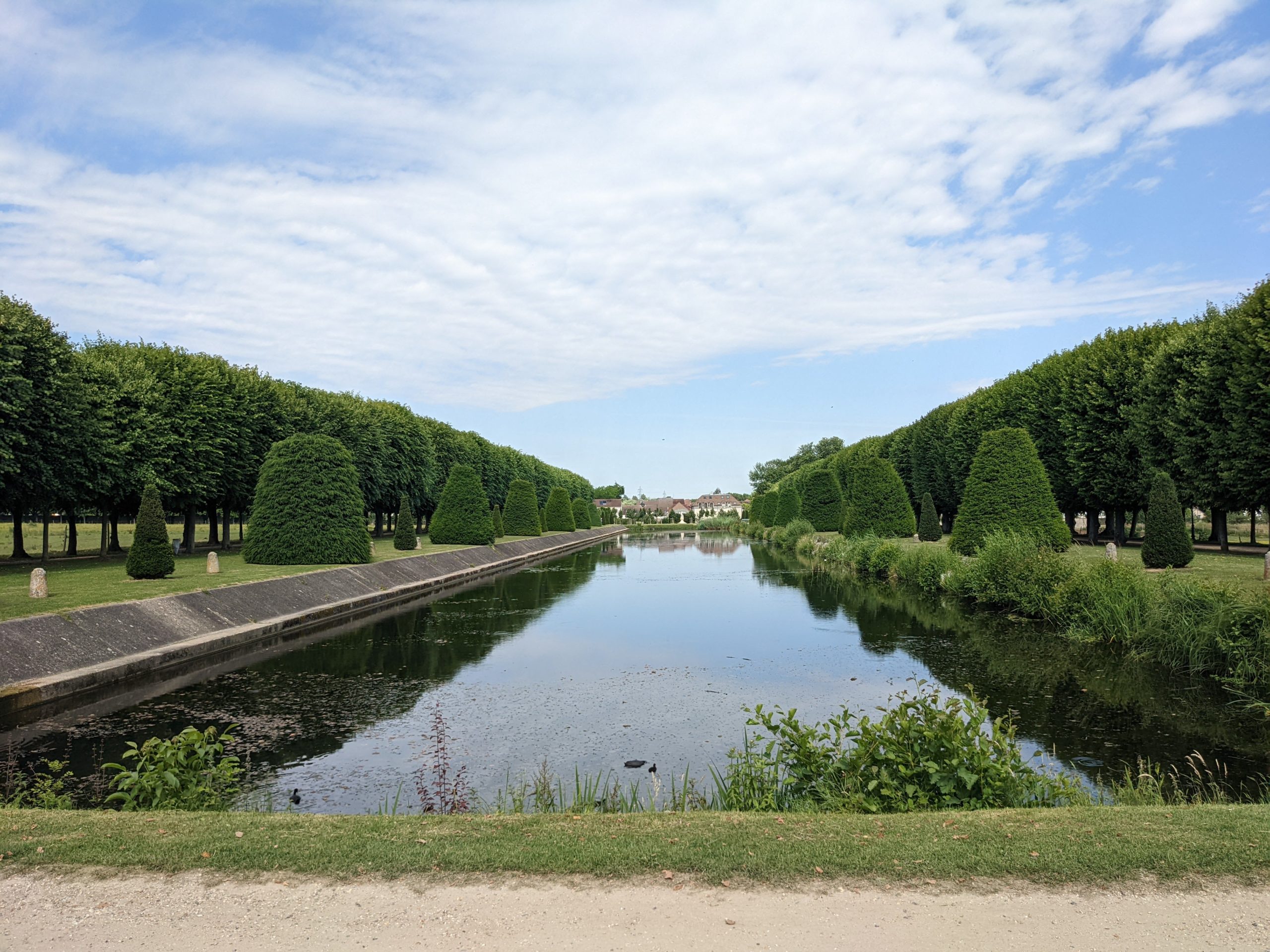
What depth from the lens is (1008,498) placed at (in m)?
25.8

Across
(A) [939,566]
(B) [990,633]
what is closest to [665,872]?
(B) [990,633]

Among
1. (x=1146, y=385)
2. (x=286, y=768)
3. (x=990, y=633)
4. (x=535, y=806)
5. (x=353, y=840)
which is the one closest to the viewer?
(x=353, y=840)

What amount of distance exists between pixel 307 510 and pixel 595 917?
85.6 feet

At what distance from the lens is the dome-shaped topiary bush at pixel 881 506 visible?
4003cm

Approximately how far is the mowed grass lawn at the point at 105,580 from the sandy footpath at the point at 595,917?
11.4 m

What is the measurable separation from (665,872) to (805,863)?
2.79 feet

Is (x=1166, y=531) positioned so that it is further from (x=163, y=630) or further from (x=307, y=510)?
(x=307, y=510)

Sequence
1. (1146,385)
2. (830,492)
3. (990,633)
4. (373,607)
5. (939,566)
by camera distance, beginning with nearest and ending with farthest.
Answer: (990,633) < (373,607) < (939,566) < (1146,385) < (830,492)

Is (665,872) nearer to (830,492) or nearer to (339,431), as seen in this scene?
(339,431)

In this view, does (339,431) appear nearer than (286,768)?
No

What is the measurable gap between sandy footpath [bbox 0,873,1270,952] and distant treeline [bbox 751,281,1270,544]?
27072 millimetres

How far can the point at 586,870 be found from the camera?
482 cm

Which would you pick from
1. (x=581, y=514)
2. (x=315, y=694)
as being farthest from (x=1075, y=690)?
(x=581, y=514)

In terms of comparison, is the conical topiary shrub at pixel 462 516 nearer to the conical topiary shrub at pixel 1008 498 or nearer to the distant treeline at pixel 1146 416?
the conical topiary shrub at pixel 1008 498
